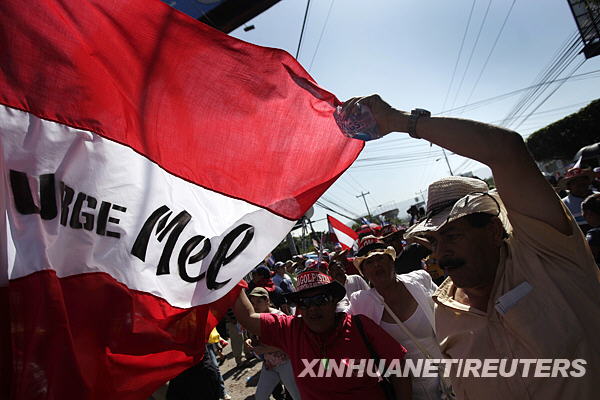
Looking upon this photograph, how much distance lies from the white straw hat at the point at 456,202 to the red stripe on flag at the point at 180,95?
2.31 ft

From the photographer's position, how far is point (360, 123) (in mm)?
1744

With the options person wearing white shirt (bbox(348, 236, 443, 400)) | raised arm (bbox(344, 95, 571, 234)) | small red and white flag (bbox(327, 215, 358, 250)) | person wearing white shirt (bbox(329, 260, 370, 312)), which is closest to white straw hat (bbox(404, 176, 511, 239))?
raised arm (bbox(344, 95, 571, 234))

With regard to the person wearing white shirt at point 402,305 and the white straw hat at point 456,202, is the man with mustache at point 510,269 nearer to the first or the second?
the white straw hat at point 456,202

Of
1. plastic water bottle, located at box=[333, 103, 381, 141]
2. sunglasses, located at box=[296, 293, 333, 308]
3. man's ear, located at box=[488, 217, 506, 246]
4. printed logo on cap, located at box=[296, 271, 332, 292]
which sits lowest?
sunglasses, located at box=[296, 293, 333, 308]

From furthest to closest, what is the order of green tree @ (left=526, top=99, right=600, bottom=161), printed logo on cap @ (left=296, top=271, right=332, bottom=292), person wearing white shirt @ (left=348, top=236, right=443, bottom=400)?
green tree @ (left=526, top=99, right=600, bottom=161)
printed logo on cap @ (left=296, top=271, right=332, bottom=292)
person wearing white shirt @ (left=348, top=236, right=443, bottom=400)

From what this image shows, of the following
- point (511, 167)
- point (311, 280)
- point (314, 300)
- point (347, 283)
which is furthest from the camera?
point (347, 283)

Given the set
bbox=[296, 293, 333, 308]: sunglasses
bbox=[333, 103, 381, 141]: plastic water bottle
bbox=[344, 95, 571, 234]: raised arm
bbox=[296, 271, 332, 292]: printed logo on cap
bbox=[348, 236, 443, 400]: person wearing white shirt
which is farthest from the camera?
bbox=[296, 271, 332, 292]: printed logo on cap

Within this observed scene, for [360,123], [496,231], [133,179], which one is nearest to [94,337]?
[133,179]

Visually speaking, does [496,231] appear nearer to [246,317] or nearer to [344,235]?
[246,317]

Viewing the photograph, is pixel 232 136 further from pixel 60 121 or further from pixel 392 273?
pixel 392 273

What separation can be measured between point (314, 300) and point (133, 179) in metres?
1.61

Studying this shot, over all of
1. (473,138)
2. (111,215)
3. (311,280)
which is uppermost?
(111,215)

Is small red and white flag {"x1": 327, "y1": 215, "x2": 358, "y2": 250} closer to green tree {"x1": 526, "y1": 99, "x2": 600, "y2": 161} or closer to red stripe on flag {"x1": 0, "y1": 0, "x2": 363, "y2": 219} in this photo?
red stripe on flag {"x1": 0, "y1": 0, "x2": 363, "y2": 219}

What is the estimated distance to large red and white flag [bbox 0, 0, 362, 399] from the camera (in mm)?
1494
